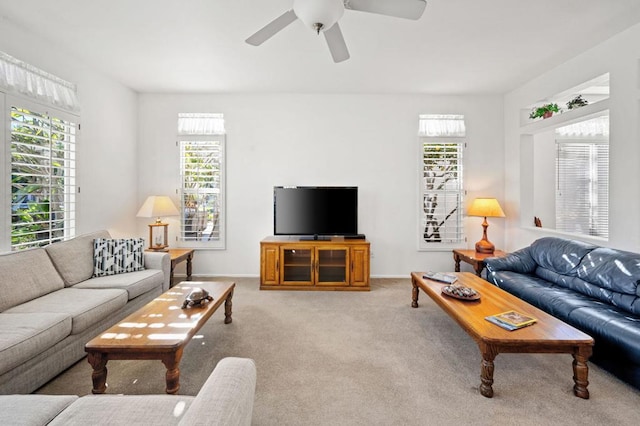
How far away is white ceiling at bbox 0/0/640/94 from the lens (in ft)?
8.62

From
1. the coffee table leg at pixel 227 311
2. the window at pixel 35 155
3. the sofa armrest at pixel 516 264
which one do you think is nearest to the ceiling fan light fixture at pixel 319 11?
the coffee table leg at pixel 227 311

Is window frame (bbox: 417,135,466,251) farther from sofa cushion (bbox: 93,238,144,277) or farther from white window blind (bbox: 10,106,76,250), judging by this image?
white window blind (bbox: 10,106,76,250)

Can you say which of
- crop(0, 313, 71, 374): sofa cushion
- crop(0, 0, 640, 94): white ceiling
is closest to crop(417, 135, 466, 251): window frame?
crop(0, 0, 640, 94): white ceiling

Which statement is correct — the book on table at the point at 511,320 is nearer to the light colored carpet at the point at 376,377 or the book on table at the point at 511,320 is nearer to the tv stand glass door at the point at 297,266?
the light colored carpet at the point at 376,377

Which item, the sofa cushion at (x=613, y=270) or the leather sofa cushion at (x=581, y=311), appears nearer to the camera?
the leather sofa cushion at (x=581, y=311)

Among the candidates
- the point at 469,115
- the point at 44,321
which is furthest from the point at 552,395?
the point at 469,115

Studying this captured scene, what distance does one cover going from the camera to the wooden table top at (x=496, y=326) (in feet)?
6.47

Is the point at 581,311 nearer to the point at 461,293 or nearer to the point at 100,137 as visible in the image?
the point at 461,293

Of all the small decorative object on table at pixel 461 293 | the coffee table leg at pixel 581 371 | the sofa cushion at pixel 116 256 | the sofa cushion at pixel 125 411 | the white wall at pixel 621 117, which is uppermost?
the white wall at pixel 621 117

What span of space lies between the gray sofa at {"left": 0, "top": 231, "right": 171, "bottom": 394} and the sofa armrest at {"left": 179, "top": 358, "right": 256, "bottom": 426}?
1.48 m

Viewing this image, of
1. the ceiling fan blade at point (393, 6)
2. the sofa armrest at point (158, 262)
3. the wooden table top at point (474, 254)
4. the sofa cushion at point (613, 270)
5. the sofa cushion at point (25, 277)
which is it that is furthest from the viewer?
the wooden table top at point (474, 254)

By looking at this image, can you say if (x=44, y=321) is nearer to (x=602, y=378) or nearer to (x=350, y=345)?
(x=350, y=345)

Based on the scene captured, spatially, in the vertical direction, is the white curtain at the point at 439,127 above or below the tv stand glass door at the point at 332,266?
above

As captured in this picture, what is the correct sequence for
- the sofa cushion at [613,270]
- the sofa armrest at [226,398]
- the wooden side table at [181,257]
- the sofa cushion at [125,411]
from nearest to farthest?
the sofa armrest at [226,398]
the sofa cushion at [125,411]
the sofa cushion at [613,270]
the wooden side table at [181,257]
